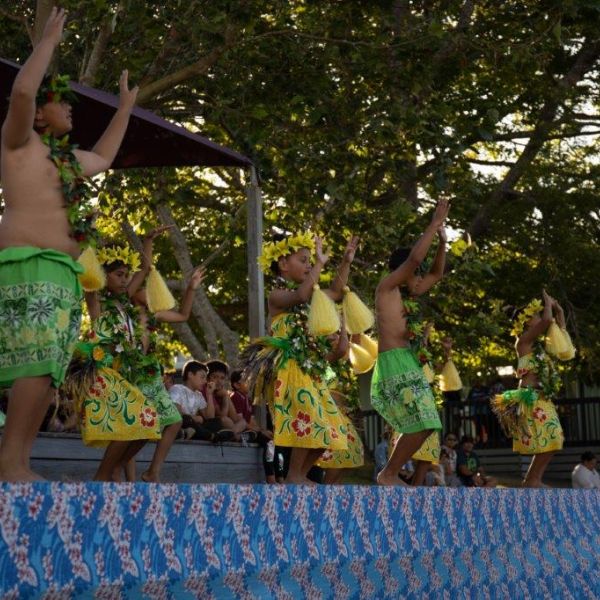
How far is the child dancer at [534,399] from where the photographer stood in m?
8.97

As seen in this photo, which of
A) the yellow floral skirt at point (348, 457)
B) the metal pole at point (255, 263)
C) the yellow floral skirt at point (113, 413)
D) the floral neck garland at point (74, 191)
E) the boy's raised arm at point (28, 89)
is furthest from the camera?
the metal pole at point (255, 263)

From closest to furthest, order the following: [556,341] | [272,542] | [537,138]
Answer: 1. [272,542]
2. [556,341]
3. [537,138]

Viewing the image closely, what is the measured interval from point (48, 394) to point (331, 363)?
13.0 feet

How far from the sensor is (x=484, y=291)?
1689 cm

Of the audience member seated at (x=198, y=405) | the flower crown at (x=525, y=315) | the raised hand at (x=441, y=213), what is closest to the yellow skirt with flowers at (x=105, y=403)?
the raised hand at (x=441, y=213)

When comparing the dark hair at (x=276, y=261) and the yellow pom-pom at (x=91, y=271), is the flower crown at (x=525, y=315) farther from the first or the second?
the yellow pom-pom at (x=91, y=271)

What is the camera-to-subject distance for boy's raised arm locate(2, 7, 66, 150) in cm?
388

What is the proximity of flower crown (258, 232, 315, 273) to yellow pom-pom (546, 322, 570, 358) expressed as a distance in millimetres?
3044

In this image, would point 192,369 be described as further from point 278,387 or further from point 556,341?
point 278,387

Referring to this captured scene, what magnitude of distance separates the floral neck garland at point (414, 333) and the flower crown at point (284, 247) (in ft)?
2.20

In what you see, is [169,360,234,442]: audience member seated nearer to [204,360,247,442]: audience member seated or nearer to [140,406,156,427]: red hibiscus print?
[204,360,247,442]: audience member seated

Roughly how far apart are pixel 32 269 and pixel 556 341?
5.76 meters

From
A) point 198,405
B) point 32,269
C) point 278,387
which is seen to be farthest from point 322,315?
point 198,405

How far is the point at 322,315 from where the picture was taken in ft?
20.3
